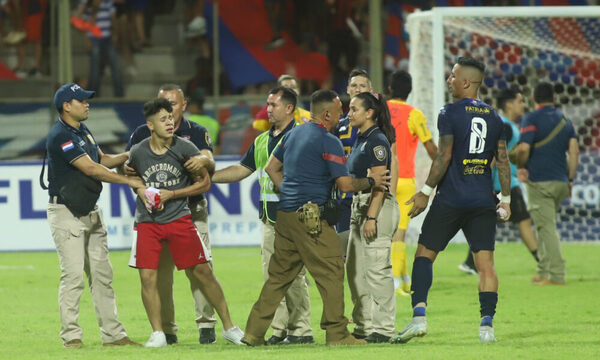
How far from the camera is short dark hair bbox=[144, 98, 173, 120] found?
862 centimetres

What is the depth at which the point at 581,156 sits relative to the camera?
18.3m

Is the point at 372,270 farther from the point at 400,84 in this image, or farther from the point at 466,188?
the point at 400,84

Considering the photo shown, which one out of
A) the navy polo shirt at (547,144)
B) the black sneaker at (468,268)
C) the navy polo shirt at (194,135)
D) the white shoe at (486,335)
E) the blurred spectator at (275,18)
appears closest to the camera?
the white shoe at (486,335)

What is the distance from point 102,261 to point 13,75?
14225 millimetres

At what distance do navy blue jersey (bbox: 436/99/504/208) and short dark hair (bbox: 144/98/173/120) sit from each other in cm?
209

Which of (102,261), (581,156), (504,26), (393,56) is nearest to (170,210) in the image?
(102,261)

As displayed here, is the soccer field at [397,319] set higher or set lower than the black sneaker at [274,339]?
lower

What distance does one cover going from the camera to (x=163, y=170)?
8648 millimetres

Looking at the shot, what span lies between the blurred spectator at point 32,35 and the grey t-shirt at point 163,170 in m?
14.6

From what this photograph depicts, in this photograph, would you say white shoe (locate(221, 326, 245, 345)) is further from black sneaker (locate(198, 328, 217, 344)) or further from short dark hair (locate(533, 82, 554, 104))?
short dark hair (locate(533, 82, 554, 104))

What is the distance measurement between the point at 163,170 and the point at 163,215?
35cm

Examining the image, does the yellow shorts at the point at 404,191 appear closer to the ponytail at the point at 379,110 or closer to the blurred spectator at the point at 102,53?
the ponytail at the point at 379,110

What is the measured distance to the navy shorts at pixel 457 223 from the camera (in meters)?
8.58

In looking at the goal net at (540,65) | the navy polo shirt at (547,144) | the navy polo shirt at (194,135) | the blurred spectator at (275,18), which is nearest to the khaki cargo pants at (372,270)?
the navy polo shirt at (194,135)
